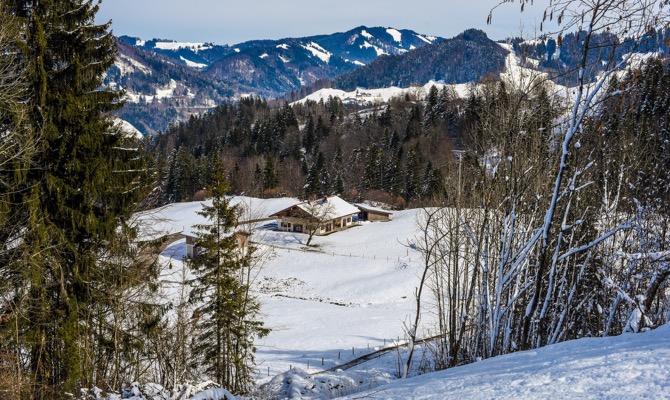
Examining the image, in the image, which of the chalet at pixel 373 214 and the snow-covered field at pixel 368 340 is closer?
the snow-covered field at pixel 368 340

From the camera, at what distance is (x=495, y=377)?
3.93 meters

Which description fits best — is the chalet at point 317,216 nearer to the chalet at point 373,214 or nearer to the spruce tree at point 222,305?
the chalet at point 373,214

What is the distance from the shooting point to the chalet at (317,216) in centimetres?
4888

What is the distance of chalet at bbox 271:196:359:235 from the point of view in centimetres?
4888

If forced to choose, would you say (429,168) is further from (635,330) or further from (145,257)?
(635,330)

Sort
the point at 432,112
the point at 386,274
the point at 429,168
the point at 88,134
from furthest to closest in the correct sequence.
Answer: the point at 432,112 < the point at 429,168 < the point at 386,274 < the point at 88,134

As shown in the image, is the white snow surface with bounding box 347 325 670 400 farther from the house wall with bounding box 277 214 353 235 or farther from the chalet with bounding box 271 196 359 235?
the house wall with bounding box 277 214 353 235

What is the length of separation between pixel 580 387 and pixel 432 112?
9645cm

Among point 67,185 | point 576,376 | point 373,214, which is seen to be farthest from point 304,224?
point 576,376

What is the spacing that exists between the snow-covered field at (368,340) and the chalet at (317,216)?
158cm

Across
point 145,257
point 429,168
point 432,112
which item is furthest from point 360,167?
point 145,257

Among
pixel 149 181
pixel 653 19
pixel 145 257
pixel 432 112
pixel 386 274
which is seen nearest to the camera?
pixel 653 19

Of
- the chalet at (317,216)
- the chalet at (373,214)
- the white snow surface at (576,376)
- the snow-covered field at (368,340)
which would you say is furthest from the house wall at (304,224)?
the white snow surface at (576,376)

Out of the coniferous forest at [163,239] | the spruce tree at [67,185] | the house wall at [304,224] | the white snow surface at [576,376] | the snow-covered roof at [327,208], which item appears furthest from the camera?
the house wall at [304,224]
